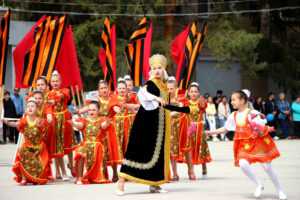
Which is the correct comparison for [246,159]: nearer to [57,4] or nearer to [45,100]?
[45,100]

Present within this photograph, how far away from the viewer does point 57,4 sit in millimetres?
34000

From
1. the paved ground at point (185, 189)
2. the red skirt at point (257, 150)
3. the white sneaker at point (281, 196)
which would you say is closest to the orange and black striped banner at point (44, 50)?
the paved ground at point (185, 189)

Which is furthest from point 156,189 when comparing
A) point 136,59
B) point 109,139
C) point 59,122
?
point 136,59

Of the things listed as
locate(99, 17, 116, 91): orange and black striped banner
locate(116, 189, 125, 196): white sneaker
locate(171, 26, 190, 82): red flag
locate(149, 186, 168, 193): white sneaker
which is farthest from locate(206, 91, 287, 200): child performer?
locate(171, 26, 190, 82): red flag

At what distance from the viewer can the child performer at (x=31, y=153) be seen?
13.8 metres

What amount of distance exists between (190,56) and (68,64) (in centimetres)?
240

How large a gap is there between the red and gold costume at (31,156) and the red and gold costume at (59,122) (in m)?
0.63

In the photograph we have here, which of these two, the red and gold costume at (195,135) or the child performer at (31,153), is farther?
the red and gold costume at (195,135)

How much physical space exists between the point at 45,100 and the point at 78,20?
20065 millimetres

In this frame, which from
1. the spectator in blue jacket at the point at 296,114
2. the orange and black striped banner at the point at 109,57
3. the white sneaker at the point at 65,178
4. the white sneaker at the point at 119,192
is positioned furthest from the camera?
the spectator in blue jacket at the point at 296,114

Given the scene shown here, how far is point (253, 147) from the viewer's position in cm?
1173

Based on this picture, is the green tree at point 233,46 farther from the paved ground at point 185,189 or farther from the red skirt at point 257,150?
the red skirt at point 257,150

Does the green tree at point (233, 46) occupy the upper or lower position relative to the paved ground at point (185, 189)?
upper

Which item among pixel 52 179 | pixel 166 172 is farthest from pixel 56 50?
pixel 166 172
